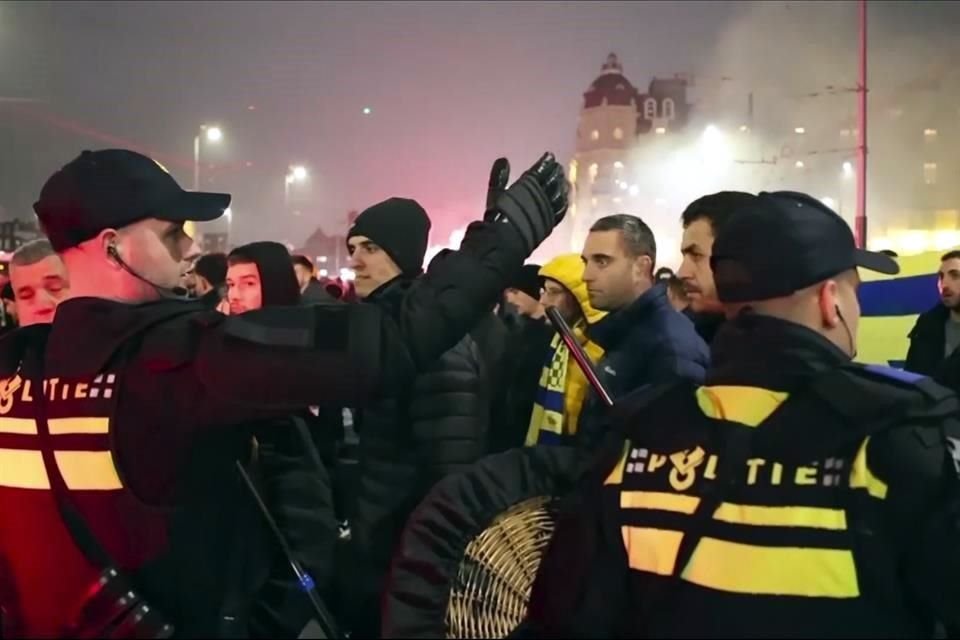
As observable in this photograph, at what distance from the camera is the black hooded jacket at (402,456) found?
371 centimetres

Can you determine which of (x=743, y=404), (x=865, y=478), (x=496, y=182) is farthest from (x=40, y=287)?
(x=865, y=478)

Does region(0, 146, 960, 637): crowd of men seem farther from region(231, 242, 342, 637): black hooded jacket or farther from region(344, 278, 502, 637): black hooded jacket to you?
region(344, 278, 502, 637): black hooded jacket

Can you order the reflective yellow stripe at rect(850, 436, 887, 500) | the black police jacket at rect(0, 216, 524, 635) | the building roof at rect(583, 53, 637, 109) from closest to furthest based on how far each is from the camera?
the reflective yellow stripe at rect(850, 436, 887, 500) < the black police jacket at rect(0, 216, 524, 635) < the building roof at rect(583, 53, 637, 109)

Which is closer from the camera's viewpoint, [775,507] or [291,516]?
[775,507]

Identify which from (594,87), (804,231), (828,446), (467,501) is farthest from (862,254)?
(594,87)

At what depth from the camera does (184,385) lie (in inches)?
86.8

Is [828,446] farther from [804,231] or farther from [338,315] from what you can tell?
[338,315]

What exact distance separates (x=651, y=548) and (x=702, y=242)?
2.19 meters

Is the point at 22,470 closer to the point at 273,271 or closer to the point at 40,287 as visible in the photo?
the point at 40,287

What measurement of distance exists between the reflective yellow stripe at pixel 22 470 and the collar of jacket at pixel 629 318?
2.35 meters

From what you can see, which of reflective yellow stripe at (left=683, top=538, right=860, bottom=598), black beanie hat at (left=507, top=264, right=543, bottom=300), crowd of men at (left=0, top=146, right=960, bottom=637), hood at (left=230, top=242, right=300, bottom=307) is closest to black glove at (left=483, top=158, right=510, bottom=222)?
crowd of men at (left=0, top=146, right=960, bottom=637)

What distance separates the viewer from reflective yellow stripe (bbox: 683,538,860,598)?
6.01ft

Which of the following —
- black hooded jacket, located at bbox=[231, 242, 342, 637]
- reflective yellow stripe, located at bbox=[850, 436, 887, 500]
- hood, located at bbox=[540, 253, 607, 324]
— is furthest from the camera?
hood, located at bbox=[540, 253, 607, 324]

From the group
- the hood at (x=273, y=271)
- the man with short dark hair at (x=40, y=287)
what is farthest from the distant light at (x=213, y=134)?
the man with short dark hair at (x=40, y=287)
